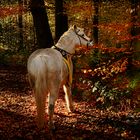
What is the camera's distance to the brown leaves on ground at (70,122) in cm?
788

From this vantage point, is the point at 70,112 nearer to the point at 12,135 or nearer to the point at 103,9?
the point at 12,135

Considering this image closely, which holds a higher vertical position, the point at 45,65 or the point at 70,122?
the point at 45,65

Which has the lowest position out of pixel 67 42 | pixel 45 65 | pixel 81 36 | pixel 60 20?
pixel 45 65

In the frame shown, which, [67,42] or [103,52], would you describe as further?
[103,52]

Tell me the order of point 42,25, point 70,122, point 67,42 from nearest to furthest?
point 70,122 < point 67,42 < point 42,25

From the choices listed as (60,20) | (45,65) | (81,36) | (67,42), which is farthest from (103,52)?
(60,20)

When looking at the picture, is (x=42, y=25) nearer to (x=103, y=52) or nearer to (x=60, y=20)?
(x=60, y=20)

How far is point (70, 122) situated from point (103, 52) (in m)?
2.70

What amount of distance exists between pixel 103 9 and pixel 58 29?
4.64 m

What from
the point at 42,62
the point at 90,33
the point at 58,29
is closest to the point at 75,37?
the point at 42,62

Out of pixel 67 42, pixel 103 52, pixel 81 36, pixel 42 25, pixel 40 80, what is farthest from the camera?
pixel 42 25

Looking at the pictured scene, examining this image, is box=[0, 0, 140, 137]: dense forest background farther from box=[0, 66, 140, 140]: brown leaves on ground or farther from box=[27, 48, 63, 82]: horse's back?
box=[27, 48, 63, 82]: horse's back

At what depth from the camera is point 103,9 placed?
18.0m

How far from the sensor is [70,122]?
29.5 feet
